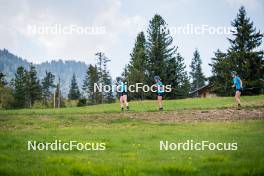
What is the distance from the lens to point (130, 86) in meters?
67.1

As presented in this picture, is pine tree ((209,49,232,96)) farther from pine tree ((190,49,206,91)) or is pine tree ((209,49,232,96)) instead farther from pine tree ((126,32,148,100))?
pine tree ((190,49,206,91))

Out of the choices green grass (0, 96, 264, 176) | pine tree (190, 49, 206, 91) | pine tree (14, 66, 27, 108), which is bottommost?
green grass (0, 96, 264, 176)

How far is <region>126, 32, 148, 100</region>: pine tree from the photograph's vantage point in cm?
6506

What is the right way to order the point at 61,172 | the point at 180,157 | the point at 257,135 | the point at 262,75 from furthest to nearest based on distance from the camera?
the point at 262,75 < the point at 257,135 < the point at 180,157 < the point at 61,172

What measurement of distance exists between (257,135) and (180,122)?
5.84 meters

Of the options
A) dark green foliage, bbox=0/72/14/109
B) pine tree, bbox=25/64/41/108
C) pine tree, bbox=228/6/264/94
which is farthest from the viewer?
pine tree, bbox=25/64/41/108

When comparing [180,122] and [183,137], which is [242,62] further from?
[183,137]

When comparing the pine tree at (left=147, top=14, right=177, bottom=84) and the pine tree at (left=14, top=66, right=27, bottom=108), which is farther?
the pine tree at (left=14, top=66, right=27, bottom=108)

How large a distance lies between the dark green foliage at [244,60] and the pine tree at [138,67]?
531 inches

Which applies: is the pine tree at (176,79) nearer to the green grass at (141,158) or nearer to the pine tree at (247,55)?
the pine tree at (247,55)

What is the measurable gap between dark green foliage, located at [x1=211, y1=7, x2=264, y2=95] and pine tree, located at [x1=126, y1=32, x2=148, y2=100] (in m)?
13.5

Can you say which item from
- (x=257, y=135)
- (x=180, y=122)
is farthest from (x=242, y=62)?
(x=257, y=135)

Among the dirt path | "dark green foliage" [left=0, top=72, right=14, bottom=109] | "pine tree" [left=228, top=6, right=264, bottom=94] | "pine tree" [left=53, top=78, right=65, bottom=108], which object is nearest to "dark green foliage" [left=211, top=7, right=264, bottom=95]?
"pine tree" [left=228, top=6, right=264, bottom=94]

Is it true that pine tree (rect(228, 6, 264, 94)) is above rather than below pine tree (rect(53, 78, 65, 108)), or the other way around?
above
